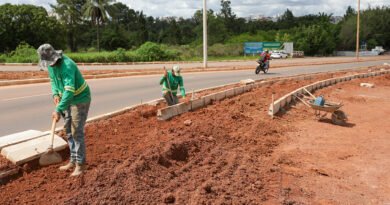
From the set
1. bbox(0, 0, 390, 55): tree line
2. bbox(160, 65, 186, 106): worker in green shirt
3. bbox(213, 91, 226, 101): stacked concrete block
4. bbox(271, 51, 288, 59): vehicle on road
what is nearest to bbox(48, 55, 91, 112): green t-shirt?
bbox(160, 65, 186, 106): worker in green shirt

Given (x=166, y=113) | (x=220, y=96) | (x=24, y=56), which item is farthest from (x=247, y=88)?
(x=24, y=56)

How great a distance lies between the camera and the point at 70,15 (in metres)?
63.4

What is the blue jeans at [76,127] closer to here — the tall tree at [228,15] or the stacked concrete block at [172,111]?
the stacked concrete block at [172,111]

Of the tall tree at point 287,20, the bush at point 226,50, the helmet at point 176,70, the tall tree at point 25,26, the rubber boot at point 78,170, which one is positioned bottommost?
the rubber boot at point 78,170

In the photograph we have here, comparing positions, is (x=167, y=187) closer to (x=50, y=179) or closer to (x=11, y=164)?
(x=50, y=179)

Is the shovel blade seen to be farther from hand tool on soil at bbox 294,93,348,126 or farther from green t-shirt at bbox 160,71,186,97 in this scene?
hand tool on soil at bbox 294,93,348,126

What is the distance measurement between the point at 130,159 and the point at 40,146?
130 centimetres

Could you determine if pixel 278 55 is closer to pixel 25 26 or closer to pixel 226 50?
pixel 226 50

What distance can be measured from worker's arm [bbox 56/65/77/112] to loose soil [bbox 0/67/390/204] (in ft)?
3.26

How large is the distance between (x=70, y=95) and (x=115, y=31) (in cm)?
6240

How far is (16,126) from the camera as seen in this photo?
7922 millimetres

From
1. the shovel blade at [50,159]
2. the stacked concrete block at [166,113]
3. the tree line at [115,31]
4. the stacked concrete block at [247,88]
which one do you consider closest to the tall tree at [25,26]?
the tree line at [115,31]

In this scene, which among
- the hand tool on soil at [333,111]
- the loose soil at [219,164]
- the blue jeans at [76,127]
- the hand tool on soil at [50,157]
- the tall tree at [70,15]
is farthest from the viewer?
the tall tree at [70,15]

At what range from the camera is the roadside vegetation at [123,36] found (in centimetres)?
4384
